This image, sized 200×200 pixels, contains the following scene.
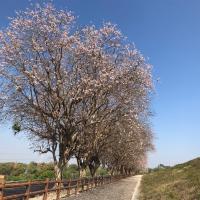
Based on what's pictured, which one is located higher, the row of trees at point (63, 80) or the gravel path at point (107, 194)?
the row of trees at point (63, 80)

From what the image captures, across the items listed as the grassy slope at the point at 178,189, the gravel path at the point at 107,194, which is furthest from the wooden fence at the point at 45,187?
the grassy slope at the point at 178,189

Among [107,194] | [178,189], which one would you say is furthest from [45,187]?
[178,189]

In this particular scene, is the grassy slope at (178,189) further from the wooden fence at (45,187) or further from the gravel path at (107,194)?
the wooden fence at (45,187)

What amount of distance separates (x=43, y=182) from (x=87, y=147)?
59.7 ft

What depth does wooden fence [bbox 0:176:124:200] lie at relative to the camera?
56.6 ft

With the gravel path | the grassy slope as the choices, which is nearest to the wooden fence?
the gravel path

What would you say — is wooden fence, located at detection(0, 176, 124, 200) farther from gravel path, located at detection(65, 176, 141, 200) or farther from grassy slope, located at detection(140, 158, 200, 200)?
grassy slope, located at detection(140, 158, 200, 200)

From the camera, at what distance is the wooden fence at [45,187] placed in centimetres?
1725

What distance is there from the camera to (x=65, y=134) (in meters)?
32.2

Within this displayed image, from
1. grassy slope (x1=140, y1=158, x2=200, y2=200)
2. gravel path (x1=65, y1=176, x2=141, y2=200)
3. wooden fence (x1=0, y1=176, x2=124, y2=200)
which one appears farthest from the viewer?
gravel path (x1=65, y1=176, x2=141, y2=200)

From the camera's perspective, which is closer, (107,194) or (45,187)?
(45,187)

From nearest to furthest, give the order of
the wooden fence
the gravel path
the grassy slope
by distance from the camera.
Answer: the wooden fence
the grassy slope
the gravel path

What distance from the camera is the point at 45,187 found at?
2302 centimetres

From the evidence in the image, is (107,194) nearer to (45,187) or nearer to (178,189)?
(178,189)
